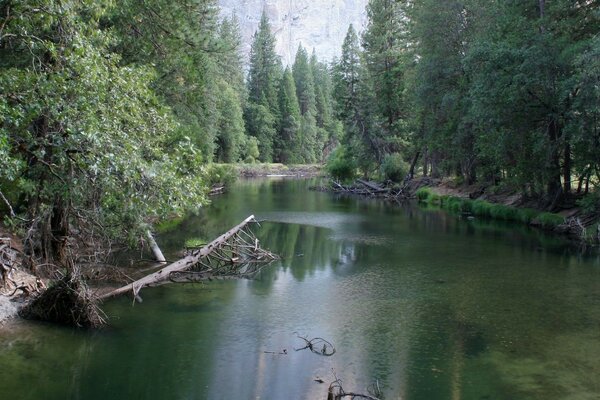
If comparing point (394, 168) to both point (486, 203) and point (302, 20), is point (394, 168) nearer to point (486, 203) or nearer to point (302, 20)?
point (486, 203)

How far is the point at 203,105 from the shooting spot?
65.1 feet

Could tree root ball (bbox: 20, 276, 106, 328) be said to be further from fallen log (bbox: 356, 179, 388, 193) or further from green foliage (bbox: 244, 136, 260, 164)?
green foliage (bbox: 244, 136, 260, 164)

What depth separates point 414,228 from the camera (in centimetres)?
2862

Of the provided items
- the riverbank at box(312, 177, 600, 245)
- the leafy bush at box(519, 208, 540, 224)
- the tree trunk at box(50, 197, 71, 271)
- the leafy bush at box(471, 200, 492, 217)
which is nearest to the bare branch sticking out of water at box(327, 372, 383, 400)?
the tree trunk at box(50, 197, 71, 271)

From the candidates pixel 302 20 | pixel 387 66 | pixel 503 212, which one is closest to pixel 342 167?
pixel 387 66

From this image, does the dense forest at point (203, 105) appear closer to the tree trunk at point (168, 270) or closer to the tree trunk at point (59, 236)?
the tree trunk at point (59, 236)

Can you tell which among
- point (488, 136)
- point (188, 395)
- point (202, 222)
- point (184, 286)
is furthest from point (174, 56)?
point (488, 136)

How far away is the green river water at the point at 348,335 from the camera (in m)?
9.69

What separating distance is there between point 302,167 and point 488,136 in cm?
5860

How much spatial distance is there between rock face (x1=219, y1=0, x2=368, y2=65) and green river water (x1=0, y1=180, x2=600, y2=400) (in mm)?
141061

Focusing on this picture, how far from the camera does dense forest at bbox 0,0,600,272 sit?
9805 millimetres

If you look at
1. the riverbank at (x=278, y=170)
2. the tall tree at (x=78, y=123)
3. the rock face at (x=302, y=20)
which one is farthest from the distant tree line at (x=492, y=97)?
the rock face at (x=302, y=20)

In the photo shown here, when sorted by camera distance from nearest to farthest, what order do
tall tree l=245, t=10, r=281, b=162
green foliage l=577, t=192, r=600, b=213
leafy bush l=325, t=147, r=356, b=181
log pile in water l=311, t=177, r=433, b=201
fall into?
green foliage l=577, t=192, r=600, b=213 < log pile in water l=311, t=177, r=433, b=201 < leafy bush l=325, t=147, r=356, b=181 < tall tree l=245, t=10, r=281, b=162

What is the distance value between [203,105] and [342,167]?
35.3 m
